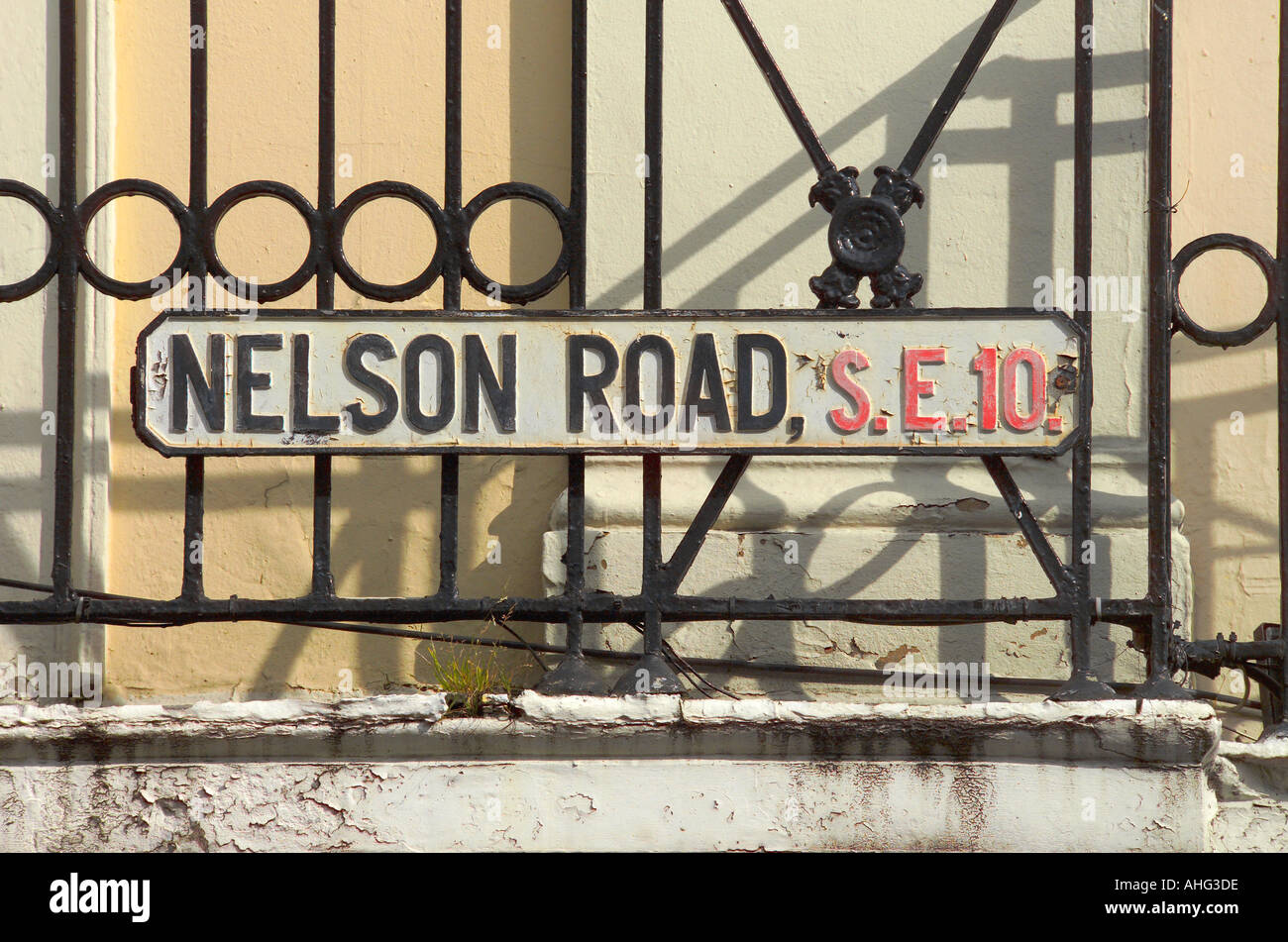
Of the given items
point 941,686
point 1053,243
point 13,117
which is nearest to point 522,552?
point 941,686

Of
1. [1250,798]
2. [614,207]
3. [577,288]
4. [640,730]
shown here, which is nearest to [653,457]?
[577,288]

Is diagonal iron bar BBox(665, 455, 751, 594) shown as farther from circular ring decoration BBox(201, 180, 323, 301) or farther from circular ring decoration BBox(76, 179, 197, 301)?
circular ring decoration BBox(76, 179, 197, 301)

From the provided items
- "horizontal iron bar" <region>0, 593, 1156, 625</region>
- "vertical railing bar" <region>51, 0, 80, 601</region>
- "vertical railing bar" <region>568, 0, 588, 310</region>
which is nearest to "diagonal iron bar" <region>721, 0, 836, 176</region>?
"vertical railing bar" <region>568, 0, 588, 310</region>

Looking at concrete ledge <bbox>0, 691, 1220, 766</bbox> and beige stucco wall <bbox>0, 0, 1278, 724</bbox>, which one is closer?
concrete ledge <bbox>0, 691, 1220, 766</bbox>

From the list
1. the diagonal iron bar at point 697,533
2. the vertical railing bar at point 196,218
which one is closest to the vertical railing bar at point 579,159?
the diagonal iron bar at point 697,533

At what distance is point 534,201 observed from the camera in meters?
2.36

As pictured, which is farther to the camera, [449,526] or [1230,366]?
[1230,366]

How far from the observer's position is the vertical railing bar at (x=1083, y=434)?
7.84 feet

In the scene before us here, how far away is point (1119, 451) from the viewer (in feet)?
10.6

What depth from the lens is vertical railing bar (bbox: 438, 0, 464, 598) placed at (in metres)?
2.40

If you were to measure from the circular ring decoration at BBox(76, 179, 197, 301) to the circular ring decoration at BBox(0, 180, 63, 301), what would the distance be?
0.05m

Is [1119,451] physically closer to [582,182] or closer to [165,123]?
[582,182]

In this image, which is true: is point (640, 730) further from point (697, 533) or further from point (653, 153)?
point (653, 153)

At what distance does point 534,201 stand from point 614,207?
3.36ft
